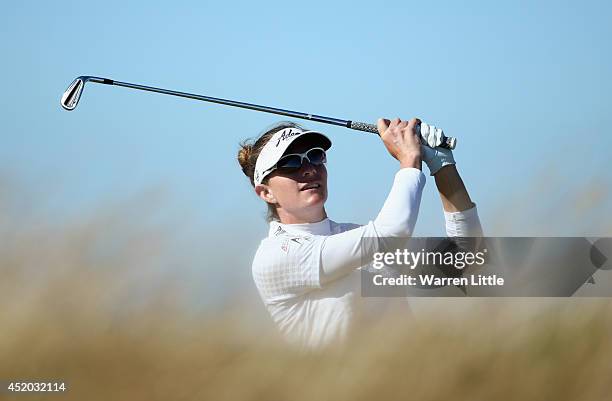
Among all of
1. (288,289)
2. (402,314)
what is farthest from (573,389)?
(288,289)

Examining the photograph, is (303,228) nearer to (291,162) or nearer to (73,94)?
(291,162)

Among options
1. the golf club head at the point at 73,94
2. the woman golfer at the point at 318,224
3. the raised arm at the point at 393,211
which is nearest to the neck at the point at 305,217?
the woman golfer at the point at 318,224

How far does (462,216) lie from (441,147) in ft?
0.77

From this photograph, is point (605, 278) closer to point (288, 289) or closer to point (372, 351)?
point (288, 289)

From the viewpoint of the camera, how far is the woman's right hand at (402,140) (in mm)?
2406

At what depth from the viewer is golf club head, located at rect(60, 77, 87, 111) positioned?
133 inches

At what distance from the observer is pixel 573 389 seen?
4.83 ft

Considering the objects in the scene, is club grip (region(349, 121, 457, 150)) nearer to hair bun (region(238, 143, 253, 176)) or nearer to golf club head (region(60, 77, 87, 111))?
hair bun (region(238, 143, 253, 176))

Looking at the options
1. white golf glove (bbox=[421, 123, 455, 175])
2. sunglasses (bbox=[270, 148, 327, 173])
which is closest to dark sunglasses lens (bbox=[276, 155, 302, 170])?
sunglasses (bbox=[270, 148, 327, 173])

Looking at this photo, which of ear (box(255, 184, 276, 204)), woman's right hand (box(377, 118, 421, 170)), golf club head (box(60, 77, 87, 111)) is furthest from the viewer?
golf club head (box(60, 77, 87, 111))

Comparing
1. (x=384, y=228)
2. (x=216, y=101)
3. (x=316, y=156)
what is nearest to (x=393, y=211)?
(x=384, y=228)

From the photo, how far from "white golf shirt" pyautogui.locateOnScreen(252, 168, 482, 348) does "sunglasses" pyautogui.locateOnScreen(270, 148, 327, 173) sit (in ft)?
0.60

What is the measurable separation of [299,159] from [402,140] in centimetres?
37

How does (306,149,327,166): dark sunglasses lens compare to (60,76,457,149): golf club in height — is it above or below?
below
